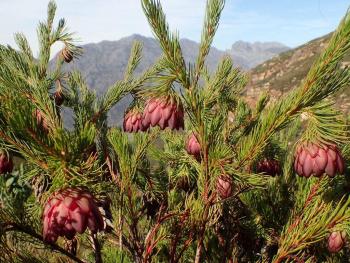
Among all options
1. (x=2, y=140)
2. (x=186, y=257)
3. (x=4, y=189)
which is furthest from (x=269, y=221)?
(x=2, y=140)

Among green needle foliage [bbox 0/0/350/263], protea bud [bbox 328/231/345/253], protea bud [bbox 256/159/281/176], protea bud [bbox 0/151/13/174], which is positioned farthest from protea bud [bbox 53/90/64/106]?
protea bud [bbox 328/231/345/253]

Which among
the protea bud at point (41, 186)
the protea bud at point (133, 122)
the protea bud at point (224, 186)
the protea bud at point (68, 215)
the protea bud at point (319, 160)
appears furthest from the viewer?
the protea bud at point (133, 122)

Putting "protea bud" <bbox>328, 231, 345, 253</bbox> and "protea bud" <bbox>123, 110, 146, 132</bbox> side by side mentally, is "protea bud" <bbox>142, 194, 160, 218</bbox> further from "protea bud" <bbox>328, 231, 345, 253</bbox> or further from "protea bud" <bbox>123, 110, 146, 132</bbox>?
"protea bud" <bbox>328, 231, 345, 253</bbox>

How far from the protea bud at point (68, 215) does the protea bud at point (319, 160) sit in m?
0.69

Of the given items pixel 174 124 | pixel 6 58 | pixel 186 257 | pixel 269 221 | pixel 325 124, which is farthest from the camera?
pixel 186 257

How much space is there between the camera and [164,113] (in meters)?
1.30

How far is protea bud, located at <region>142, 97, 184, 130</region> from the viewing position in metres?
1.30

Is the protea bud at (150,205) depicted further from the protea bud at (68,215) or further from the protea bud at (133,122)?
the protea bud at (68,215)

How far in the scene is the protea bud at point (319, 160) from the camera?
A: 1207 millimetres

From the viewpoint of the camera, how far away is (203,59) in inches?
55.3

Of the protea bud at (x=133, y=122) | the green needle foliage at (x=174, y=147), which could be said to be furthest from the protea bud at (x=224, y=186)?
the protea bud at (x=133, y=122)

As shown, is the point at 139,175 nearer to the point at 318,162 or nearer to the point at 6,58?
the point at 6,58

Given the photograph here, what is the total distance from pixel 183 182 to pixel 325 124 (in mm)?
983

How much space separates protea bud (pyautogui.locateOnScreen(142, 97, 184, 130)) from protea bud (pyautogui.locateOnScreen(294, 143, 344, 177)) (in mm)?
429
